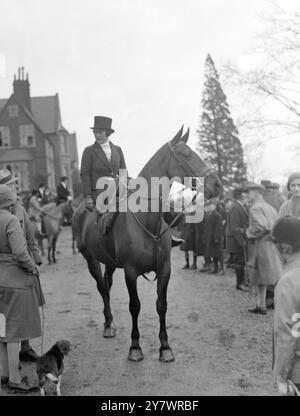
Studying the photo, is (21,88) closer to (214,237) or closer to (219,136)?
(219,136)

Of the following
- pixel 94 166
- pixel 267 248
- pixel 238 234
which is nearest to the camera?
pixel 94 166

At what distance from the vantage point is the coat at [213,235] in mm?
12055

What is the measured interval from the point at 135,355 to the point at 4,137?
4915 cm

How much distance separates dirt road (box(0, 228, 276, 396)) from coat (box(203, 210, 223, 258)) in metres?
1.61

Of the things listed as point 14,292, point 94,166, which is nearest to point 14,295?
point 14,292

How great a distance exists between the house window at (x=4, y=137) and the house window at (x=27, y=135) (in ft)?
4.77

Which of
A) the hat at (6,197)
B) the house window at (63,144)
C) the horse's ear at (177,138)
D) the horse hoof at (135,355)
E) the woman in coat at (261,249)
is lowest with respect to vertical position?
the horse hoof at (135,355)

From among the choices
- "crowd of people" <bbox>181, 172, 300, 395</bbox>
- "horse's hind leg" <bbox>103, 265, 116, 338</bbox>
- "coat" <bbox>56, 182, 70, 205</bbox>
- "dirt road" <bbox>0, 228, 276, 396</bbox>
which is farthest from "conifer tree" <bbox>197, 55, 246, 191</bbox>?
"horse's hind leg" <bbox>103, 265, 116, 338</bbox>

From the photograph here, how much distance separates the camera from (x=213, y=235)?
12164mm

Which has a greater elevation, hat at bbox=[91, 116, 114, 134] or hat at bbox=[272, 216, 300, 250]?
hat at bbox=[91, 116, 114, 134]

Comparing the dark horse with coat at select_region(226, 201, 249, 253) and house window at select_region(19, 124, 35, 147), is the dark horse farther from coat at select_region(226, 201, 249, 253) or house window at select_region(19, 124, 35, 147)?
house window at select_region(19, 124, 35, 147)

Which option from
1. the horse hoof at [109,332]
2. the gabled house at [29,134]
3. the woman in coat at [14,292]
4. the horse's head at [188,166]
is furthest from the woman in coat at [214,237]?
the gabled house at [29,134]

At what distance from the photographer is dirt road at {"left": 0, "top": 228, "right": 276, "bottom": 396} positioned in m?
4.83

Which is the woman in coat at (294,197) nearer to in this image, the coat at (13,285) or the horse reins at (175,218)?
the horse reins at (175,218)
